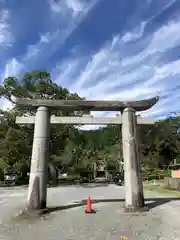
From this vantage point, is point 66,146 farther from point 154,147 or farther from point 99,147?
point 154,147

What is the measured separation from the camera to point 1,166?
105 feet

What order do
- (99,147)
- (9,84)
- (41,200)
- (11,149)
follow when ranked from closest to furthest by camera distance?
(41,200)
(11,149)
(9,84)
(99,147)

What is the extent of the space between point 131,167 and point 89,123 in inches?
126

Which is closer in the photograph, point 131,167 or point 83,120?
point 131,167

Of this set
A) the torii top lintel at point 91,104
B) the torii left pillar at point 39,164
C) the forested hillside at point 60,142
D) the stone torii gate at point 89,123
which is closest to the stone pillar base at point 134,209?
the stone torii gate at point 89,123

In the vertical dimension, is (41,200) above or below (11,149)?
Answer: below

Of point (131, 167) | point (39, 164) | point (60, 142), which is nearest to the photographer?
point (39, 164)

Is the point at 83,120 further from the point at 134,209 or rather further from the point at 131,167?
the point at 134,209

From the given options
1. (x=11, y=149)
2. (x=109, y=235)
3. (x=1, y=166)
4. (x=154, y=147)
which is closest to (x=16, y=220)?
(x=109, y=235)

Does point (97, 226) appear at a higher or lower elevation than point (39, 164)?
lower

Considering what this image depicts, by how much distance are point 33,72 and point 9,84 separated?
3607 millimetres

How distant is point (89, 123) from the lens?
1269 centimetres

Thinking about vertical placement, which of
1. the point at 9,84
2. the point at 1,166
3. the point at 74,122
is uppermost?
the point at 9,84

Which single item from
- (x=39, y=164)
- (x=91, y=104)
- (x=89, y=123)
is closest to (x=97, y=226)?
(x=39, y=164)
